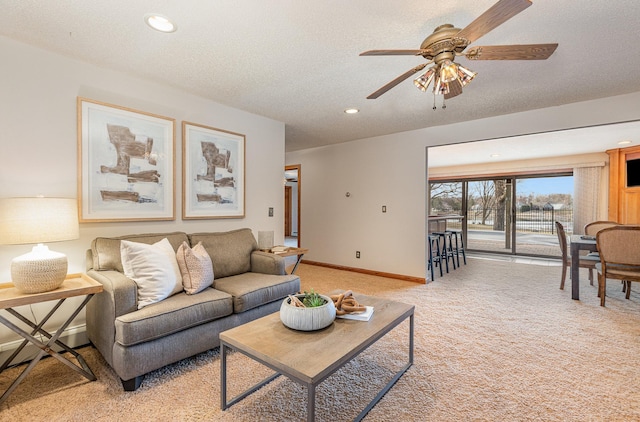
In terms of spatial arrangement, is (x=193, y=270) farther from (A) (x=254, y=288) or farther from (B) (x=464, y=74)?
→ (B) (x=464, y=74)


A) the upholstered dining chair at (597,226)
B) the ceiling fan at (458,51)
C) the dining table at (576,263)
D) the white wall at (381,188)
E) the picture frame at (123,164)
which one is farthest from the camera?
the upholstered dining chair at (597,226)

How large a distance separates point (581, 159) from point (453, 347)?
19.5 feet

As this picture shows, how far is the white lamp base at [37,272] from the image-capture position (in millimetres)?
1689

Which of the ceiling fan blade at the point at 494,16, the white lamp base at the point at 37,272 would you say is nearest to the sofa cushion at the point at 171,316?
the white lamp base at the point at 37,272

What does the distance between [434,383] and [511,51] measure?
80.2 inches

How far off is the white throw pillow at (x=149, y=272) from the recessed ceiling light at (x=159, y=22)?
1493mm

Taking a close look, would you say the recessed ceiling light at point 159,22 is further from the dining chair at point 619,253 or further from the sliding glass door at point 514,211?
the sliding glass door at point 514,211

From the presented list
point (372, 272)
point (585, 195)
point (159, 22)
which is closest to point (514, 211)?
point (585, 195)

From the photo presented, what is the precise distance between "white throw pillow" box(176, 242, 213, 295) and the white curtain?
7.28 meters

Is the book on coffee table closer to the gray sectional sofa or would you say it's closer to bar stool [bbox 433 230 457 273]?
the gray sectional sofa

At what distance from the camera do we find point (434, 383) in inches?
73.9

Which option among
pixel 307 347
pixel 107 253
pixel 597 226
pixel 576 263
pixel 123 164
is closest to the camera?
pixel 307 347

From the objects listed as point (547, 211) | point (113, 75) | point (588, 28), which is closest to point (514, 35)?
point (588, 28)

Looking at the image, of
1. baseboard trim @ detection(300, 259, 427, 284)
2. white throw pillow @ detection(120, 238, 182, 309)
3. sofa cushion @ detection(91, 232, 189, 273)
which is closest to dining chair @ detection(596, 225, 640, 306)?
baseboard trim @ detection(300, 259, 427, 284)
